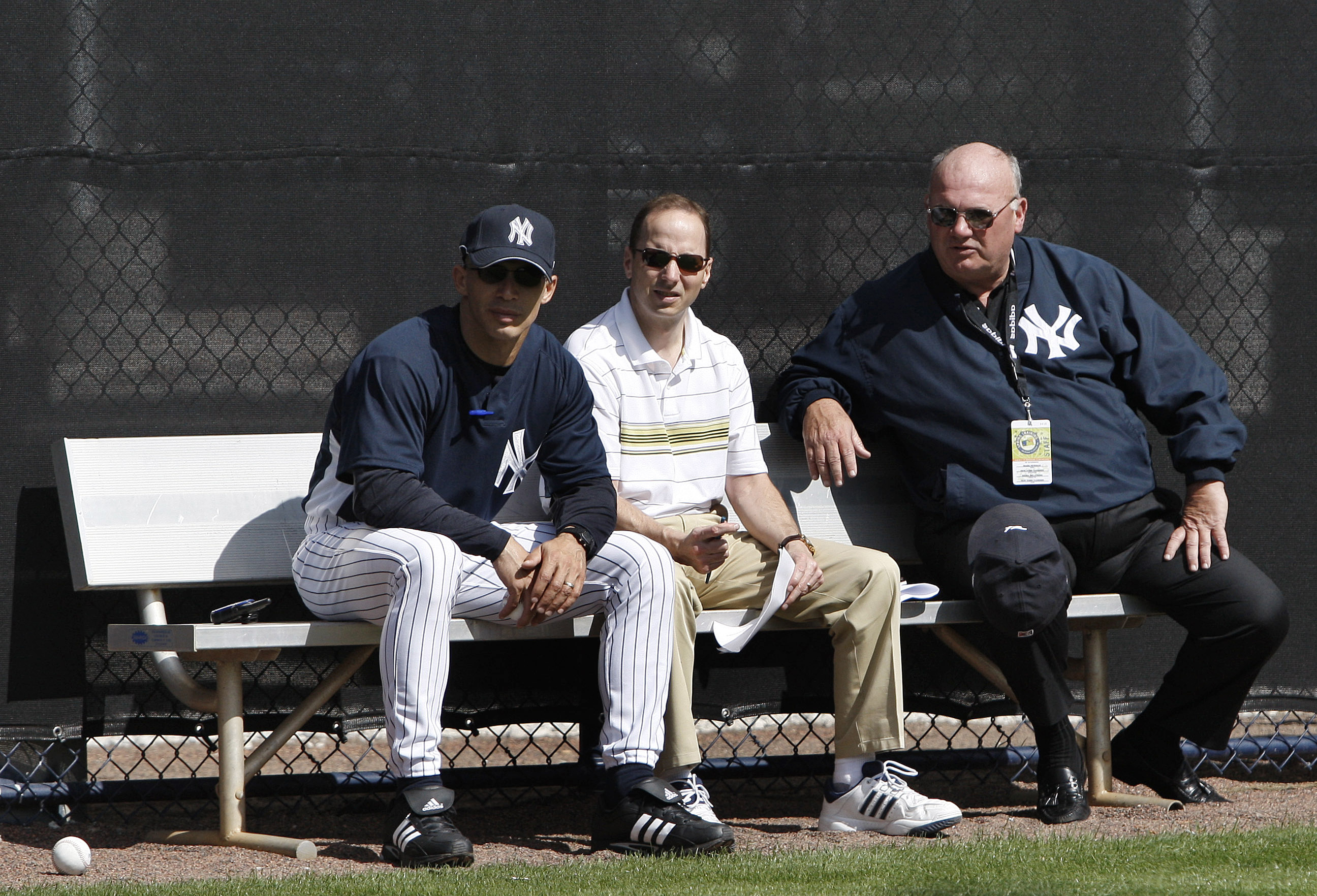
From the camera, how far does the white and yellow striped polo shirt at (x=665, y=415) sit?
3664mm

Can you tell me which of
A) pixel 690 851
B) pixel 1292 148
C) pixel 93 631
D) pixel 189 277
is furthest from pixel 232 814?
pixel 1292 148

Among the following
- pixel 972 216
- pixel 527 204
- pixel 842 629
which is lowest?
pixel 842 629

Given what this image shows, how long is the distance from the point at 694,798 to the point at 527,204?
69.8 inches

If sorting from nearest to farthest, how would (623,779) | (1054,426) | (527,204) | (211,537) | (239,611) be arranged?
1. (623,779)
2. (239,611)
3. (211,537)
4. (1054,426)
5. (527,204)

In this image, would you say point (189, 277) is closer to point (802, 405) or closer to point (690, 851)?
point (802, 405)

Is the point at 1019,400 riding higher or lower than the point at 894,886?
higher

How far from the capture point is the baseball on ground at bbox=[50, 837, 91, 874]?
3.01m

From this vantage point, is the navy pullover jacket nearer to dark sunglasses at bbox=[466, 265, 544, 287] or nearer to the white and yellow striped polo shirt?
the white and yellow striped polo shirt

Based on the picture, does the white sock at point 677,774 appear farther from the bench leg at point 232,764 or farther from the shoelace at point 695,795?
the bench leg at point 232,764

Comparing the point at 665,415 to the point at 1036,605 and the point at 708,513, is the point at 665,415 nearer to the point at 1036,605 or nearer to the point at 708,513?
the point at 708,513

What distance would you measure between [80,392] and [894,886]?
8.17 feet

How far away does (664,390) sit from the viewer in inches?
146

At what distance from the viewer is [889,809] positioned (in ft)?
10.7

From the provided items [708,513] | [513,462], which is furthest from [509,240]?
[708,513]
